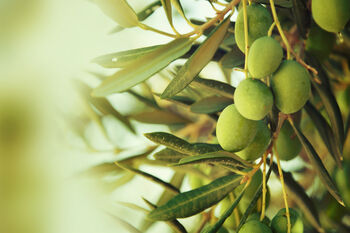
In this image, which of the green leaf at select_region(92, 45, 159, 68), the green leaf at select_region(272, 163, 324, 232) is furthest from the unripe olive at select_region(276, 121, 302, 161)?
the green leaf at select_region(92, 45, 159, 68)

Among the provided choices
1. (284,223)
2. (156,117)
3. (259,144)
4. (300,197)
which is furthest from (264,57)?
(156,117)

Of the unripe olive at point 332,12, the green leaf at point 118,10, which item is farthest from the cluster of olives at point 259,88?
the green leaf at point 118,10

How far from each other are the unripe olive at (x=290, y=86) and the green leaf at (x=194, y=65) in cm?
12

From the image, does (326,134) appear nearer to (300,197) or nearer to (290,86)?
(300,197)

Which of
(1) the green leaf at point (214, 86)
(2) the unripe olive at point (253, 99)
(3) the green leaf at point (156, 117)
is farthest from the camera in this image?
(3) the green leaf at point (156, 117)

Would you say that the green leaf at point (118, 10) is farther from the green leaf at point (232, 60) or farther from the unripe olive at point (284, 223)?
the unripe olive at point (284, 223)

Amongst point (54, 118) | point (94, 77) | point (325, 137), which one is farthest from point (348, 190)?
point (54, 118)

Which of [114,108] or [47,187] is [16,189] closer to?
[47,187]

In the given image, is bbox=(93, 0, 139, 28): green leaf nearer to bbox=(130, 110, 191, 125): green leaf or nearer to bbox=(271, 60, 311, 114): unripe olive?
bbox=(271, 60, 311, 114): unripe olive

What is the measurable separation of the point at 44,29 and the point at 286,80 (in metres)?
2.50

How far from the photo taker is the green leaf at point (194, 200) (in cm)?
71

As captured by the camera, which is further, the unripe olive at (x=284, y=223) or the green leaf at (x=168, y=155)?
the green leaf at (x=168, y=155)

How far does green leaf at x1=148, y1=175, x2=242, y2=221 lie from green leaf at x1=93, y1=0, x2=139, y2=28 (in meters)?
0.34

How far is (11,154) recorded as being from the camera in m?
2.39
